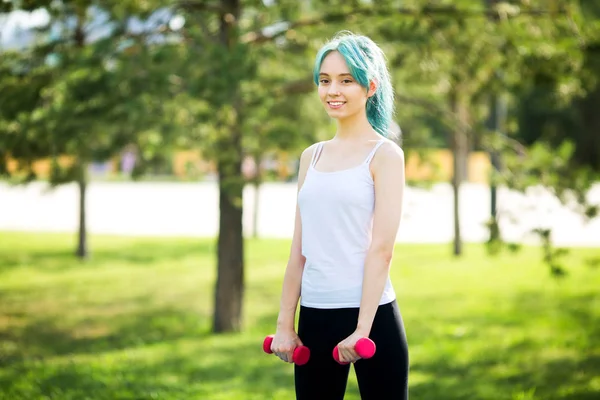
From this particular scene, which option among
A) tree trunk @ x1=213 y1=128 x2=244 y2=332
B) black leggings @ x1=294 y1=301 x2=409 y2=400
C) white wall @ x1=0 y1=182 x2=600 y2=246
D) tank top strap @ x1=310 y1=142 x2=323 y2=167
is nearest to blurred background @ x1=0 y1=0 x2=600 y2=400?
tree trunk @ x1=213 y1=128 x2=244 y2=332

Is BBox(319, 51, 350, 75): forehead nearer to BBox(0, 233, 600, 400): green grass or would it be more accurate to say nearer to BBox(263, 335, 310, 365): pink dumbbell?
BBox(263, 335, 310, 365): pink dumbbell

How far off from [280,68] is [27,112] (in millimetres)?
4643

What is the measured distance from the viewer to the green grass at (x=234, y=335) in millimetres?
6387

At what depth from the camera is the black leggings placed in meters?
2.65

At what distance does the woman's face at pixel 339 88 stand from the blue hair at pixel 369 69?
0.07ft

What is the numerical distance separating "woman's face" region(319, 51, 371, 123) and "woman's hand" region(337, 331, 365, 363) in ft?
2.36

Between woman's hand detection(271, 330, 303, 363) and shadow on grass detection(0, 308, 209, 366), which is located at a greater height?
woman's hand detection(271, 330, 303, 363)

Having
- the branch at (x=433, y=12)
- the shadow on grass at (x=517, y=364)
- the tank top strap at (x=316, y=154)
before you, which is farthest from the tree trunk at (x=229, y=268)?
the tank top strap at (x=316, y=154)

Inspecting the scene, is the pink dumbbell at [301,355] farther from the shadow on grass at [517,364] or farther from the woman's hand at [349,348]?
the shadow on grass at [517,364]

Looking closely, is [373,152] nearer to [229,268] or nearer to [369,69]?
[369,69]

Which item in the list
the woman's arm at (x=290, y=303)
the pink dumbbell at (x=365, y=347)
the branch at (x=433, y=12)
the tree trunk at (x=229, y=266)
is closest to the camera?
the pink dumbbell at (x=365, y=347)

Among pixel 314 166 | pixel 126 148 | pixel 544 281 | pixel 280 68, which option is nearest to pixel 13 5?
pixel 126 148

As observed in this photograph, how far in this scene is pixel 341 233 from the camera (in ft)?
8.68

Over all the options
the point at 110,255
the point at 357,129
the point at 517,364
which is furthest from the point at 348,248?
the point at 110,255
